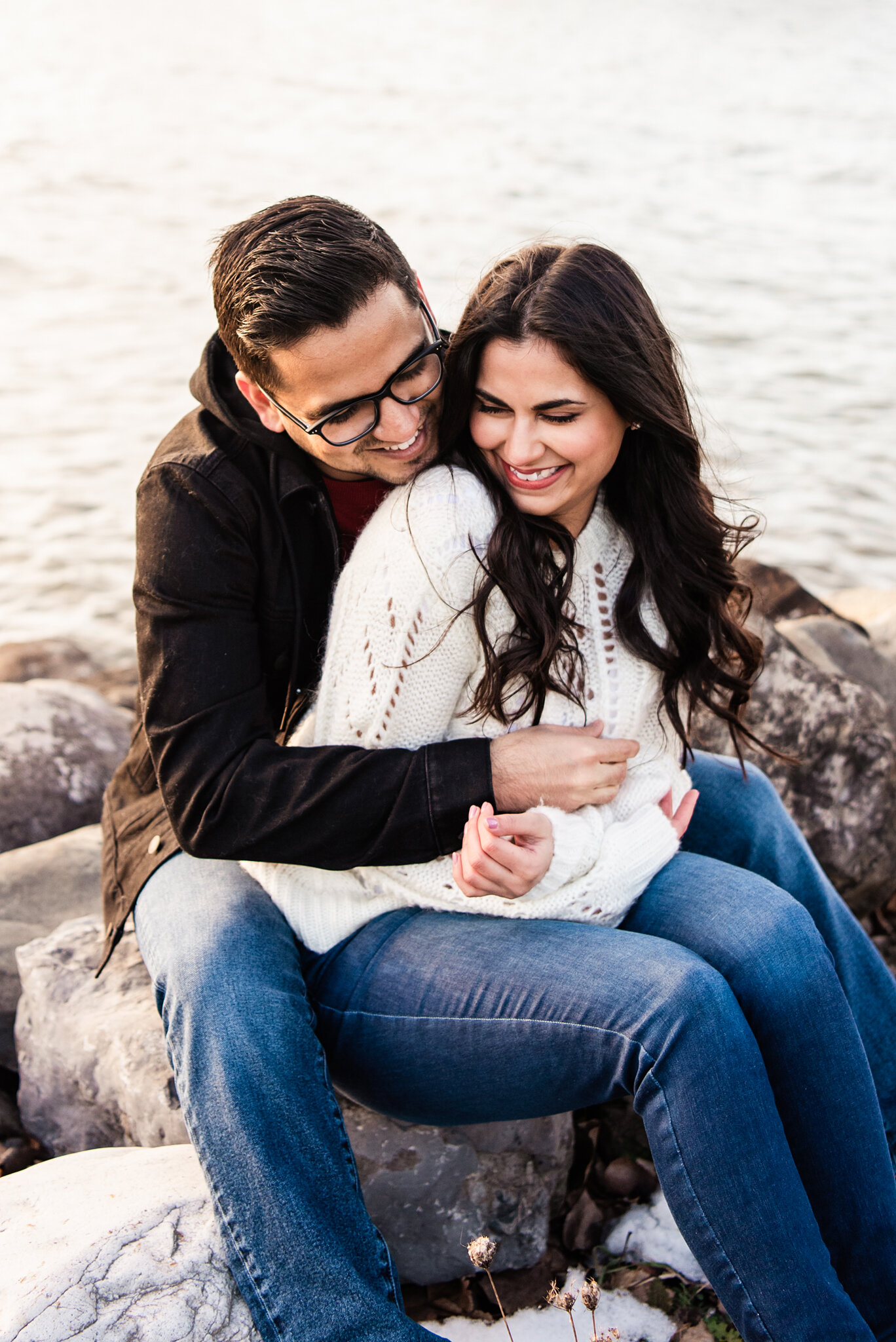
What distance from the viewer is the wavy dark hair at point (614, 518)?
7.18 feet

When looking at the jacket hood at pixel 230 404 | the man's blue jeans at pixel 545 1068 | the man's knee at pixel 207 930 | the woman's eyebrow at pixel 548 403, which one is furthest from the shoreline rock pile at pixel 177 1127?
the woman's eyebrow at pixel 548 403

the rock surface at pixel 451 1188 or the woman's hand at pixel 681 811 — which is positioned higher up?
the woman's hand at pixel 681 811

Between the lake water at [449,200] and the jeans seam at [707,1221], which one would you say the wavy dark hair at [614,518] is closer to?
the lake water at [449,200]

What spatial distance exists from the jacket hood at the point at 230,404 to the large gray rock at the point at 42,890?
56.4 inches

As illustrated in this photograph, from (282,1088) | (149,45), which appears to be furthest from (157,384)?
(149,45)

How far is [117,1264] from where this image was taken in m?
1.91

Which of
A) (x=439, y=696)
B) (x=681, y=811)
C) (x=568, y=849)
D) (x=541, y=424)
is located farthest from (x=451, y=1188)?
(x=541, y=424)

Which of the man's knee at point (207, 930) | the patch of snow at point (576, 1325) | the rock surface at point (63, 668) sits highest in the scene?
the man's knee at point (207, 930)

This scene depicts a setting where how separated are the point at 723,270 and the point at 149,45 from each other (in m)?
16.9

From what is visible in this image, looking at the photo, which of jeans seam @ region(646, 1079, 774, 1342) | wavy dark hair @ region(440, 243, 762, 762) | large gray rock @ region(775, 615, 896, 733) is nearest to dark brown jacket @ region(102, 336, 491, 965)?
wavy dark hair @ region(440, 243, 762, 762)

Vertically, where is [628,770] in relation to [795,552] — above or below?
above

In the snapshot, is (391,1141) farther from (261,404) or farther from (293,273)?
(293,273)

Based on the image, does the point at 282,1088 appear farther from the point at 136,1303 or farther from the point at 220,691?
the point at 220,691

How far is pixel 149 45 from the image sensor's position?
77.5 ft
